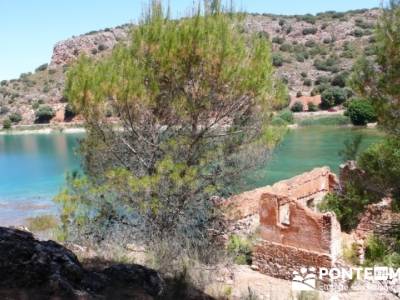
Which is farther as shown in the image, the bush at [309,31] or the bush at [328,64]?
the bush at [309,31]

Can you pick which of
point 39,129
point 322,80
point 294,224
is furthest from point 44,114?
point 294,224

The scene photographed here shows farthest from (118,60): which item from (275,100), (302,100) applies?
(302,100)

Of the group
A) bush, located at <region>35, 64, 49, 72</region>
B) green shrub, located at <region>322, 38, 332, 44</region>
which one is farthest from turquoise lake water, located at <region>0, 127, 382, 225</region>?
bush, located at <region>35, 64, 49, 72</region>

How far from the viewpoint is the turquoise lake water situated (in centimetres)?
2616

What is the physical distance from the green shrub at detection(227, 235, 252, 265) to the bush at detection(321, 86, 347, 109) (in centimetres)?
4531

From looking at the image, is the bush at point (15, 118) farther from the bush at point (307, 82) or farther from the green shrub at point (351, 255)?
the green shrub at point (351, 255)

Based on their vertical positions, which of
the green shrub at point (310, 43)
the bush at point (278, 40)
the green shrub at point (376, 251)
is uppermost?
the bush at point (278, 40)

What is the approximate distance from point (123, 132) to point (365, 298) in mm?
5979

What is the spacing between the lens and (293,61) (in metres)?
73.0

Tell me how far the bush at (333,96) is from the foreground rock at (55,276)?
174 ft

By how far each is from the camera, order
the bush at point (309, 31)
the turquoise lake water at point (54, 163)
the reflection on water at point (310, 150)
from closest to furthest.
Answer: the turquoise lake water at point (54, 163), the reflection on water at point (310, 150), the bush at point (309, 31)

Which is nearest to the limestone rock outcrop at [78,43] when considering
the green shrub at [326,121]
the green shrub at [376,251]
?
the green shrub at [326,121]

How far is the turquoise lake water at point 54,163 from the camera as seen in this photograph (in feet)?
85.8

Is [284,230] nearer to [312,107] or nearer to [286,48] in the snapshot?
[312,107]
